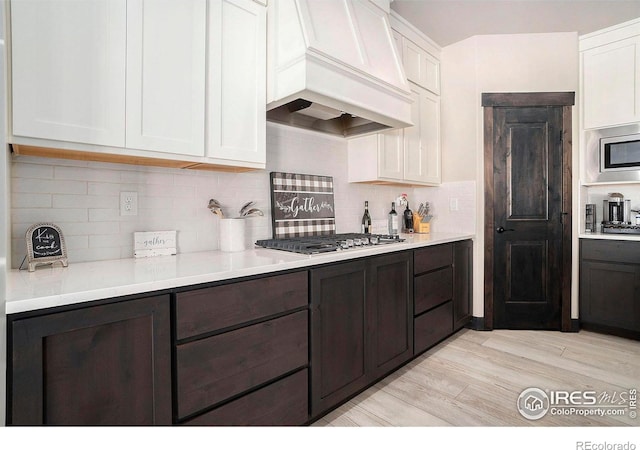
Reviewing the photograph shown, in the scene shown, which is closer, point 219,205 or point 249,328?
point 249,328

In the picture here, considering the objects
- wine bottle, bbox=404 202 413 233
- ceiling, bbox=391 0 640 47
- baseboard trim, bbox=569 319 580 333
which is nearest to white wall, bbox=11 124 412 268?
wine bottle, bbox=404 202 413 233

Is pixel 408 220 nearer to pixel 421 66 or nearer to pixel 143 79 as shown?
pixel 421 66

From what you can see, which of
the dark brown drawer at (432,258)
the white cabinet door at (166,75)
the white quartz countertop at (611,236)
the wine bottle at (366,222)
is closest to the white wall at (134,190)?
the white cabinet door at (166,75)

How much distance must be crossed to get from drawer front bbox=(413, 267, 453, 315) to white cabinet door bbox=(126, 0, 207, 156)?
1.79 m

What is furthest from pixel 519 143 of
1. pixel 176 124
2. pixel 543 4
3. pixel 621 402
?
pixel 176 124

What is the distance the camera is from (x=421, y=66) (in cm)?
322

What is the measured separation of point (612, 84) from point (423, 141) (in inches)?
69.0

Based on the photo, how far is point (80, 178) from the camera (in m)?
1.59

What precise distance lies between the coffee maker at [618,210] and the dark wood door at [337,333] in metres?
2.84

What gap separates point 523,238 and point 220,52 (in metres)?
3.05

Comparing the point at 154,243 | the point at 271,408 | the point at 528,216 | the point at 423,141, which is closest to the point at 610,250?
the point at 528,216

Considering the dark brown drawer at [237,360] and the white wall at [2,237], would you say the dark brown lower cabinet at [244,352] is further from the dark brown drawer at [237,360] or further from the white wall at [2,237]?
the white wall at [2,237]

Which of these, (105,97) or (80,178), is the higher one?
(105,97)

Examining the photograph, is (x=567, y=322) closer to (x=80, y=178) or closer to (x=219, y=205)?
(x=219, y=205)
